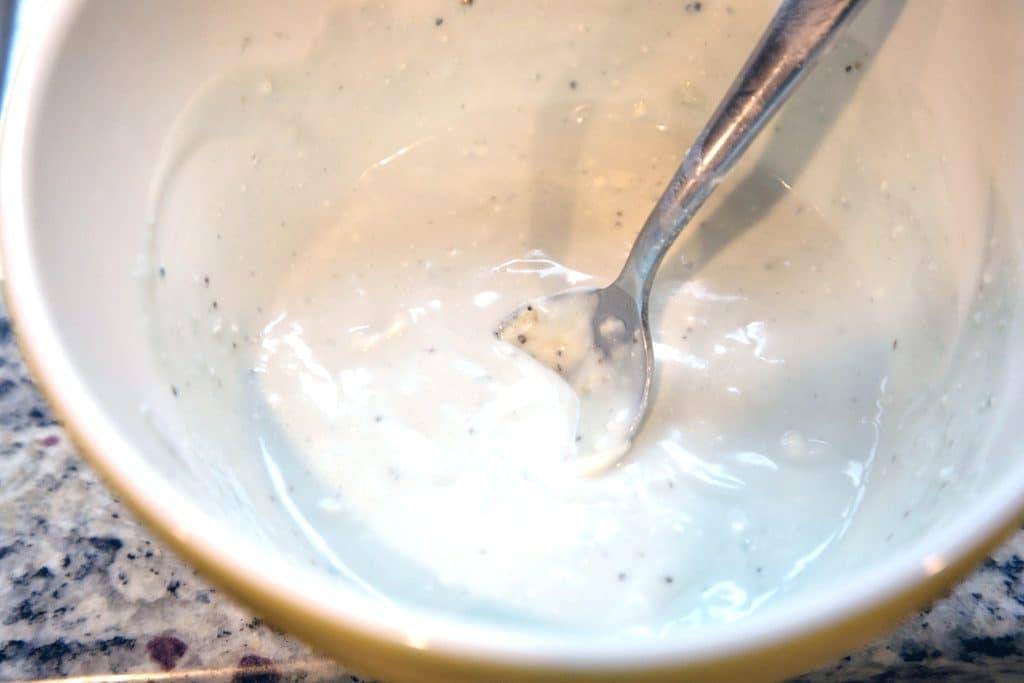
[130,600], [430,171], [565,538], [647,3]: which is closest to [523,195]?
[430,171]

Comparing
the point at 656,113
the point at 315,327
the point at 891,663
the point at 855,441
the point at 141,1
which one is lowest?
the point at 891,663

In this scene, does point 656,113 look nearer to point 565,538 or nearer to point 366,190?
point 366,190

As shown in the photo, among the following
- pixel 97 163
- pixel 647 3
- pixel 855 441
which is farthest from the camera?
pixel 647 3

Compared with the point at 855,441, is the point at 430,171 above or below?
above

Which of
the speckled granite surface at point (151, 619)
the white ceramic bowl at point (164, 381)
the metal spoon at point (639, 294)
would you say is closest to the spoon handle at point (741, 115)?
the metal spoon at point (639, 294)

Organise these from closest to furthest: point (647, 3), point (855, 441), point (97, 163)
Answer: point (97, 163) < point (855, 441) < point (647, 3)
